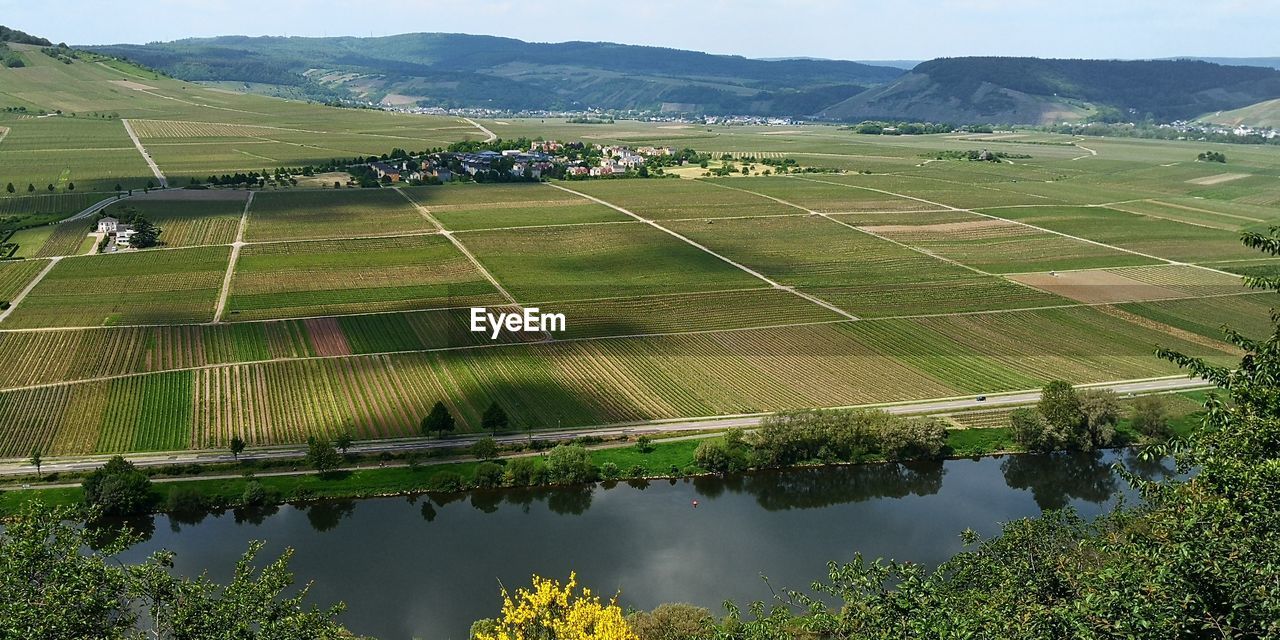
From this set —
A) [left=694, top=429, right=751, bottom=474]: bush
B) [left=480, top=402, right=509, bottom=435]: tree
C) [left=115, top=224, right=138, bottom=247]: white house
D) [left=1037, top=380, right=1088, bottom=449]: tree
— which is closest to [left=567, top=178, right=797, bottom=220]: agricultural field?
[left=115, top=224, right=138, bottom=247]: white house

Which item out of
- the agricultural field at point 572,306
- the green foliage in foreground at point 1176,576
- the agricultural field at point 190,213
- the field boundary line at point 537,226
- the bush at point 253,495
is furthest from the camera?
the field boundary line at point 537,226

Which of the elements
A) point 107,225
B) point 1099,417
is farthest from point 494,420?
point 107,225

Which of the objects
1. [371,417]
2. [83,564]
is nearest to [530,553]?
[371,417]

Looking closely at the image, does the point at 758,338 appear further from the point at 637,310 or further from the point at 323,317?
the point at 323,317

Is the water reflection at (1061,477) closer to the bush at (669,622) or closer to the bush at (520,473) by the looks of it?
the bush at (669,622)

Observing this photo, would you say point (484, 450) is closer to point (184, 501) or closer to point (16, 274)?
point (184, 501)

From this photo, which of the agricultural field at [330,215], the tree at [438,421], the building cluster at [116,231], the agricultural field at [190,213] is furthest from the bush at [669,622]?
the building cluster at [116,231]

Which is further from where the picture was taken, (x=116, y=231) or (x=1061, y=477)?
(x=116, y=231)
